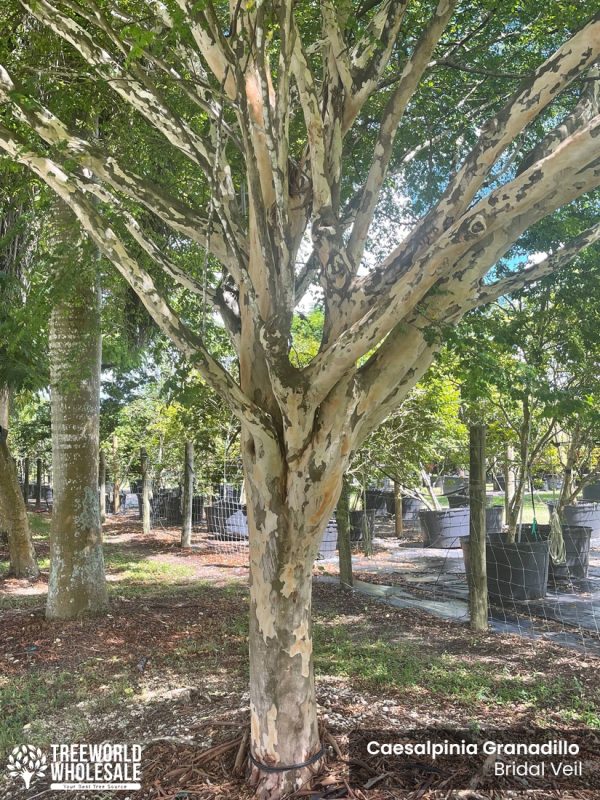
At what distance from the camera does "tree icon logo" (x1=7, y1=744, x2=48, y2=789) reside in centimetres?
321

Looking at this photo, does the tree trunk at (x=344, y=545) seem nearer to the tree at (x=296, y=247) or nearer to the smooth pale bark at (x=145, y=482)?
the tree at (x=296, y=247)

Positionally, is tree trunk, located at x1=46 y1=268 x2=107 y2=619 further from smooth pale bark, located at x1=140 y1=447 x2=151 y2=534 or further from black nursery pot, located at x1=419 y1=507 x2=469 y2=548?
smooth pale bark, located at x1=140 y1=447 x2=151 y2=534

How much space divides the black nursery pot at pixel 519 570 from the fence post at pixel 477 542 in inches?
55.0

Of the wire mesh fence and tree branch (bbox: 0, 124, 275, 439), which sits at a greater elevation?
tree branch (bbox: 0, 124, 275, 439)

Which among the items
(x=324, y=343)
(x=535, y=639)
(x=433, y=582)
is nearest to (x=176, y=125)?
(x=324, y=343)

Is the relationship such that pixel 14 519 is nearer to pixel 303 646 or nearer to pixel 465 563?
pixel 465 563

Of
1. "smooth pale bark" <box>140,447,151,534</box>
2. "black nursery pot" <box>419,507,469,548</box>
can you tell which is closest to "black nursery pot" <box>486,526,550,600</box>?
"black nursery pot" <box>419,507,469,548</box>

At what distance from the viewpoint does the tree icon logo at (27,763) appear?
321cm

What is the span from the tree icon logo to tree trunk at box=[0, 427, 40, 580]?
19.1 ft

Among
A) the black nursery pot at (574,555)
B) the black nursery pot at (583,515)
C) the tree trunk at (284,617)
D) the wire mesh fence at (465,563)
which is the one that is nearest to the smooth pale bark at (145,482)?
the wire mesh fence at (465,563)

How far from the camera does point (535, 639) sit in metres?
5.64

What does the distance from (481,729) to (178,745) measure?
1.72 meters

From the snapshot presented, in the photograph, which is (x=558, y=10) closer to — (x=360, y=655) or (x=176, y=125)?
(x=176, y=125)

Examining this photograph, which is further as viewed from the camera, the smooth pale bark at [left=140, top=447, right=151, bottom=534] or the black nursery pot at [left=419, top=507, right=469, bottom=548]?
the smooth pale bark at [left=140, top=447, right=151, bottom=534]
